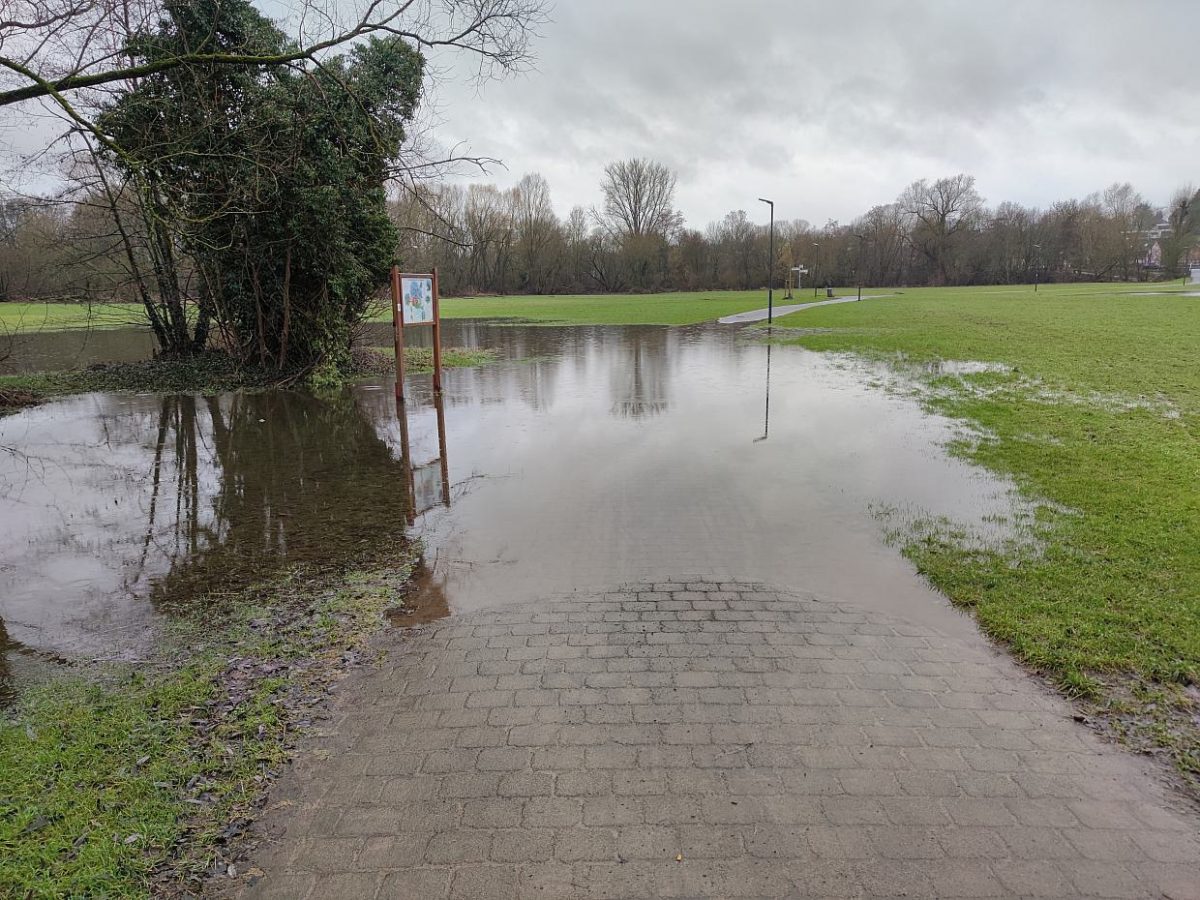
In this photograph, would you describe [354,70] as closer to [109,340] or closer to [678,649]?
[678,649]

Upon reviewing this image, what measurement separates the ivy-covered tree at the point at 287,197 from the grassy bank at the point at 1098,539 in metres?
9.75

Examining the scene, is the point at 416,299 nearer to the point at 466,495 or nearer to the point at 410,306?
the point at 410,306

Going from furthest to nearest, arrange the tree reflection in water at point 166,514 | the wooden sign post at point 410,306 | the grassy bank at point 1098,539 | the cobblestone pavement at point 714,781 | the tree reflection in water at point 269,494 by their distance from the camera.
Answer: the wooden sign post at point 410,306
the tree reflection in water at point 269,494
the tree reflection in water at point 166,514
the grassy bank at point 1098,539
the cobblestone pavement at point 714,781

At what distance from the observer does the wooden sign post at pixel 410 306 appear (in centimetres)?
1195

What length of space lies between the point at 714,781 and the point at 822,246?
3225 inches

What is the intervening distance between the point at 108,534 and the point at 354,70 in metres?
10.7

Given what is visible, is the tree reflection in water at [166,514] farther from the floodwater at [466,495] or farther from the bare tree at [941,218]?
the bare tree at [941,218]

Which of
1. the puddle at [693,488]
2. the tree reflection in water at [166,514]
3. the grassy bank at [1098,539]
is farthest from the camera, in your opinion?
the puddle at [693,488]

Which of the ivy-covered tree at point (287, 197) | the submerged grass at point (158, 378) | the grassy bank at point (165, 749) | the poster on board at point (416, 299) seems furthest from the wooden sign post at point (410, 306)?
the grassy bank at point (165, 749)

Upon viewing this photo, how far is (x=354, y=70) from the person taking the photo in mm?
13133

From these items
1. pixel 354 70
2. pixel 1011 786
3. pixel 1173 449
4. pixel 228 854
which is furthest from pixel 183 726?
pixel 354 70

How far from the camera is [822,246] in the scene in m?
77.2

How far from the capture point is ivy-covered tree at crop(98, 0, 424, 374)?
10969 millimetres

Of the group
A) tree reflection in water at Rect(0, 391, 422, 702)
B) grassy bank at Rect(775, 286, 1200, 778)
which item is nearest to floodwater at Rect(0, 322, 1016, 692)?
tree reflection in water at Rect(0, 391, 422, 702)
